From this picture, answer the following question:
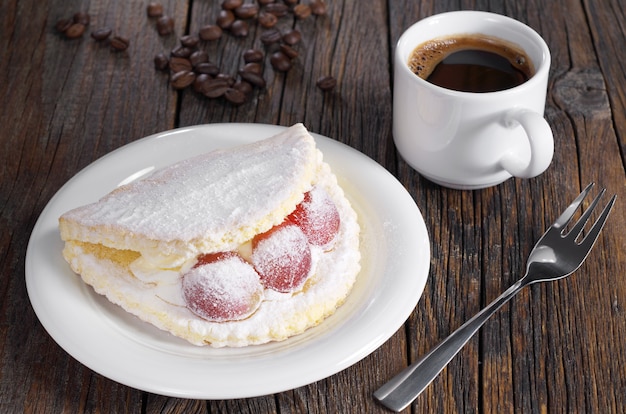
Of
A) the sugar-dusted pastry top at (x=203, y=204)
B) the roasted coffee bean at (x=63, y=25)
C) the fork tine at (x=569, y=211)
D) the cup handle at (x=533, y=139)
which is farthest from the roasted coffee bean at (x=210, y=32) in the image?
the fork tine at (x=569, y=211)

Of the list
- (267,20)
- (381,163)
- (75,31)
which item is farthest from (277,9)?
(381,163)

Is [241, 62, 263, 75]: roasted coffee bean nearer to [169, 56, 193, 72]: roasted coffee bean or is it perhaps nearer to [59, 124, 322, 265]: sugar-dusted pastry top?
[169, 56, 193, 72]: roasted coffee bean

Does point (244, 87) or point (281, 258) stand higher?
point (281, 258)

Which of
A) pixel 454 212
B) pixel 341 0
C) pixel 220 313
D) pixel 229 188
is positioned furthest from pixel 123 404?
pixel 341 0

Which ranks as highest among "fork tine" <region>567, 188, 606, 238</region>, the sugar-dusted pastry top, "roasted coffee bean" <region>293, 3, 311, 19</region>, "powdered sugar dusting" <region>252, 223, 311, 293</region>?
the sugar-dusted pastry top

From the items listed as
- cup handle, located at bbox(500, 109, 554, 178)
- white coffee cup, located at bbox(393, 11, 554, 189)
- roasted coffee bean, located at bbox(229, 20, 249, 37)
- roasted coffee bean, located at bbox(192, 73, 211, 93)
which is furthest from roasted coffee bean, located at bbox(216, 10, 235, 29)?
cup handle, located at bbox(500, 109, 554, 178)

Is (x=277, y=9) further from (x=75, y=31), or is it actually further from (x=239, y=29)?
(x=75, y=31)

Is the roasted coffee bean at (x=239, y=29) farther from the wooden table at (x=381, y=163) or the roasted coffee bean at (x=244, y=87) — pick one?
the roasted coffee bean at (x=244, y=87)

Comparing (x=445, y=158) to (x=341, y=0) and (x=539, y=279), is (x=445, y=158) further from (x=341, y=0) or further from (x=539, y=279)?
(x=341, y=0)
